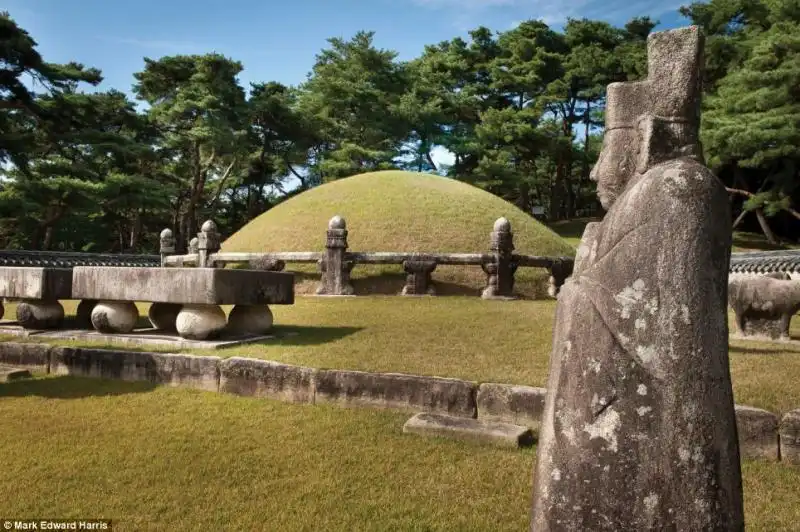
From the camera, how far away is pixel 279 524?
306 cm

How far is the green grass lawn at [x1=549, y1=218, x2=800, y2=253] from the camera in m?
28.5

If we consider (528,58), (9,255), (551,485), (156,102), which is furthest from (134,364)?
(528,58)

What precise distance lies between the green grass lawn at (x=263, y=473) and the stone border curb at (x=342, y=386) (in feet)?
0.60

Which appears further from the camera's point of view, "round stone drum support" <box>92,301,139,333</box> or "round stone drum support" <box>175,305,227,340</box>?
"round stone drum support" <box>92,301,139,333</box>

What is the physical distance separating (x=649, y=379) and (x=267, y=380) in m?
4.26

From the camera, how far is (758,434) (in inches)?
156

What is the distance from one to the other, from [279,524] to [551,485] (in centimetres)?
182

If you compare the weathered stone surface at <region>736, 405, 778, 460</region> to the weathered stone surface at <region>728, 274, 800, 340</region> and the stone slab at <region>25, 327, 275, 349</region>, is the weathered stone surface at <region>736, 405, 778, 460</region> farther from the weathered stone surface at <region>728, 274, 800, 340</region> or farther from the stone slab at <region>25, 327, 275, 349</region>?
the stone slab at <region>25, 327, 275, 349</region>

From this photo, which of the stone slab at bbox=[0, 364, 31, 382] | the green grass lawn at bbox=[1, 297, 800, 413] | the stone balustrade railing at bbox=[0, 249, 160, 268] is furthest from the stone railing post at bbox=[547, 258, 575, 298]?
the stone balustrade railing at bbox=[0, 249, 160, 268]

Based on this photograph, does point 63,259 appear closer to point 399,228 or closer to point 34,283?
point 399,228

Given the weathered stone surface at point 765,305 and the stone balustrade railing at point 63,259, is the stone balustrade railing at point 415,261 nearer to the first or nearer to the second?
the weathered stone surface at point 765,305

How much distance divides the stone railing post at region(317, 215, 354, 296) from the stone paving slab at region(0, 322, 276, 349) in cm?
578

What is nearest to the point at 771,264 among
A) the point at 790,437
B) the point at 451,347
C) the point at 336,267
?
the point at 336,267

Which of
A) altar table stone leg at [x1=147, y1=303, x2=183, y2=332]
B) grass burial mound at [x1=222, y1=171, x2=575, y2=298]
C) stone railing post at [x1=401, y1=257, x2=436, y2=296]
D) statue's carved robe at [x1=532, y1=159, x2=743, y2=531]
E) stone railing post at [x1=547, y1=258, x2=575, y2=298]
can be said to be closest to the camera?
statue's carved robe at [x1=532, y1=159, x2=743, y2=531]
